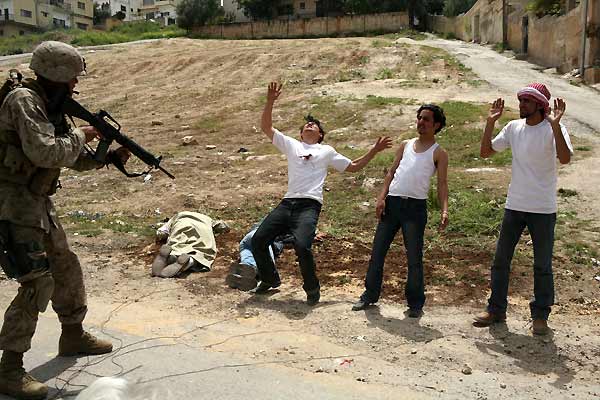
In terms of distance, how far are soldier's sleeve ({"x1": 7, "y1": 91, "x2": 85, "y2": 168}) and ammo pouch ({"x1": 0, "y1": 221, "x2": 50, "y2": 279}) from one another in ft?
1.36

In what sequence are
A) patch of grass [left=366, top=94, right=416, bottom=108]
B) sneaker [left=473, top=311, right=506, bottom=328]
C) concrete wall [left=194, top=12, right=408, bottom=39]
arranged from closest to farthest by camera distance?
sneaker [left=473, top=311, right=506, bottom=328] → patch of grass [left=366, top=94, right=416, bottom=108] → concrete wall [left=194, top=12, right=408, bottom=39]

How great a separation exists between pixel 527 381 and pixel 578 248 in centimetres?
284

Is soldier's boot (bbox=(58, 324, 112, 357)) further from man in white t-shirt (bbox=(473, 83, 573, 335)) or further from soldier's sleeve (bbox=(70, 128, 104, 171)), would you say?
man in white t-shirt (bbox=(473, 83, 573, 335))

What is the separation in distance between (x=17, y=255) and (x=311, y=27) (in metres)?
41.5

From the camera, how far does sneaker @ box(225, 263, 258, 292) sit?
5215 mm

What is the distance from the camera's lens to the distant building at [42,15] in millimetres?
57594

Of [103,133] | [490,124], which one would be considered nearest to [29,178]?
[103,133]

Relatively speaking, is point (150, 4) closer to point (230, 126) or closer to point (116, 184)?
point (230, 126)

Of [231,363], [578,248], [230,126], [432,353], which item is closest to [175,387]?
[231,363]

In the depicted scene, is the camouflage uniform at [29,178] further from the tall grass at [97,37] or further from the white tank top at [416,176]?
the tall grass at [97,37]

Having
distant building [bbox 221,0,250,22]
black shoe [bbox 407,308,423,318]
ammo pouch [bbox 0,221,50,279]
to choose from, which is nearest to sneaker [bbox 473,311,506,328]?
black shoe [bbox 407,308,423,318]

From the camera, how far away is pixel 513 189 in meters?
4.09

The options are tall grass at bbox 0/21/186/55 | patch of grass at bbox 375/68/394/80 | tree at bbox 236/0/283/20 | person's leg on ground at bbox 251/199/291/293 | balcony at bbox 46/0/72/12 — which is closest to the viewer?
person's leg on ground at bbox 251/199/291/293

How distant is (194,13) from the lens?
45.2 m
